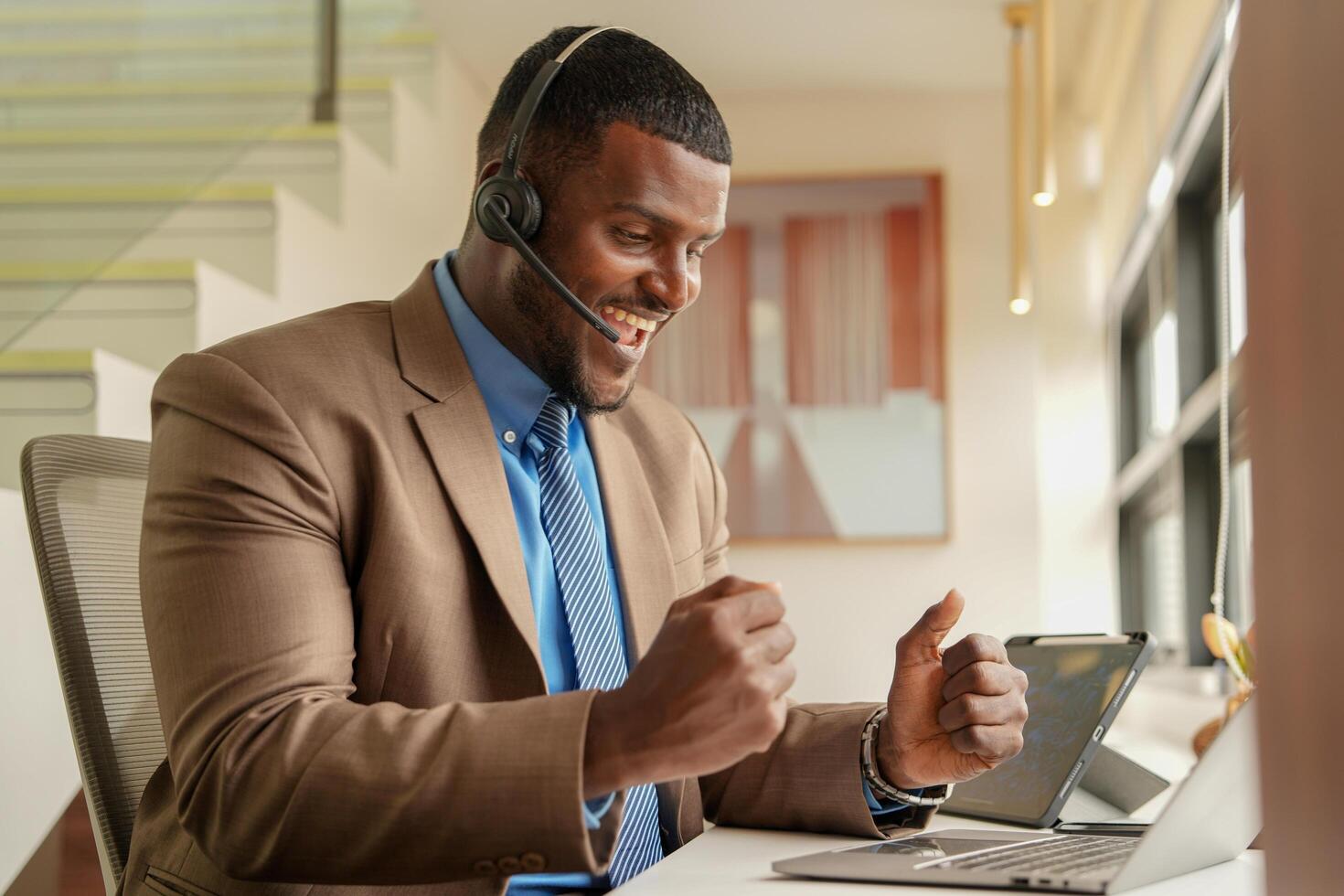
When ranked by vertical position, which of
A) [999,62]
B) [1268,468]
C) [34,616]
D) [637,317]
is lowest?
[34,616]

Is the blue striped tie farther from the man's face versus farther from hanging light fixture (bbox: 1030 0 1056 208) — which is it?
hanging light fixture (bbox: 1030 0 1056 208)

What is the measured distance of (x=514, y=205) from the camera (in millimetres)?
1270

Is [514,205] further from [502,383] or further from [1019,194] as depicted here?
[1019,194]

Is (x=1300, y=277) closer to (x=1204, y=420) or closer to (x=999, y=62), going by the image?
(x=1204, y=420)

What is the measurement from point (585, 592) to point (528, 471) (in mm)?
134

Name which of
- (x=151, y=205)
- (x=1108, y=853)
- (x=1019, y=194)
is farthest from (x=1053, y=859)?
(x=1019, y=194)

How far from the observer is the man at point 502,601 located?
2.79ft

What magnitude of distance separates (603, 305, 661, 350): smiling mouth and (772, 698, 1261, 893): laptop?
56 cm

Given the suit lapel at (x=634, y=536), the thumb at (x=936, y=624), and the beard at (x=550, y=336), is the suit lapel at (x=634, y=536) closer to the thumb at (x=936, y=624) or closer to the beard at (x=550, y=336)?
the beard at (x=550, y=336)

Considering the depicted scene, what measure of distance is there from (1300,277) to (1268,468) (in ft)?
0.21

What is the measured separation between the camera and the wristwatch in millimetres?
1172

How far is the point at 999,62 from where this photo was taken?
14.6ft

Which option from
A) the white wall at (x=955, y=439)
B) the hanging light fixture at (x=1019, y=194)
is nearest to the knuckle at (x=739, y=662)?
the hanging light fixture at (x=1019, y=194)

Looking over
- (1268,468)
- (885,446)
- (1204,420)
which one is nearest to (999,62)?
(885,446)
